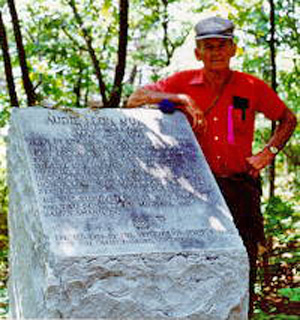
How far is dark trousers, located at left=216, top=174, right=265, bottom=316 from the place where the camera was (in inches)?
155

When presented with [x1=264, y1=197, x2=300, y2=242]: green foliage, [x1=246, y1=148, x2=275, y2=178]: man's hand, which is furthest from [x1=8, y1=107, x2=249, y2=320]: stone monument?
[x1=264, y1=197, x2=300, y2=242]: green foliage

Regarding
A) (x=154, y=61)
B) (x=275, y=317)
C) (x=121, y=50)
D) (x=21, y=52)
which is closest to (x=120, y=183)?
(x=275, y=317)

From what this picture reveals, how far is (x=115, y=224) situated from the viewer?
3105 mm

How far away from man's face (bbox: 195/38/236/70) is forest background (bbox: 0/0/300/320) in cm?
88

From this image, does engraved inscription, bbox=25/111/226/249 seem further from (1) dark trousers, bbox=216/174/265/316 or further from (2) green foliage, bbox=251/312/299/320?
(2) green foliage, bbox=251/312/299/320

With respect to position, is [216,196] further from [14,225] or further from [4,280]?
[4,280]

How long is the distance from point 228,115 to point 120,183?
0.99 m

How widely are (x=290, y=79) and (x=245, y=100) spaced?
1928mm

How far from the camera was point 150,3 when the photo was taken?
821 centimetres

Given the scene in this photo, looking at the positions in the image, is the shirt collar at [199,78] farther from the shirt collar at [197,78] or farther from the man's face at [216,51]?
the man's face at [216,51]

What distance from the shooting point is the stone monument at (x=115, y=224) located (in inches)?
114

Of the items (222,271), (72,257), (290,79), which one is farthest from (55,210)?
(290,79)

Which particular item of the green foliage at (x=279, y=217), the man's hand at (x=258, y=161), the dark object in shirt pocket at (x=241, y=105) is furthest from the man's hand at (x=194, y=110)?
the green foliage at (x=279, y=217)

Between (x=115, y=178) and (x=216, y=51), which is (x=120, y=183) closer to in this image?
(x=115, y=178)
